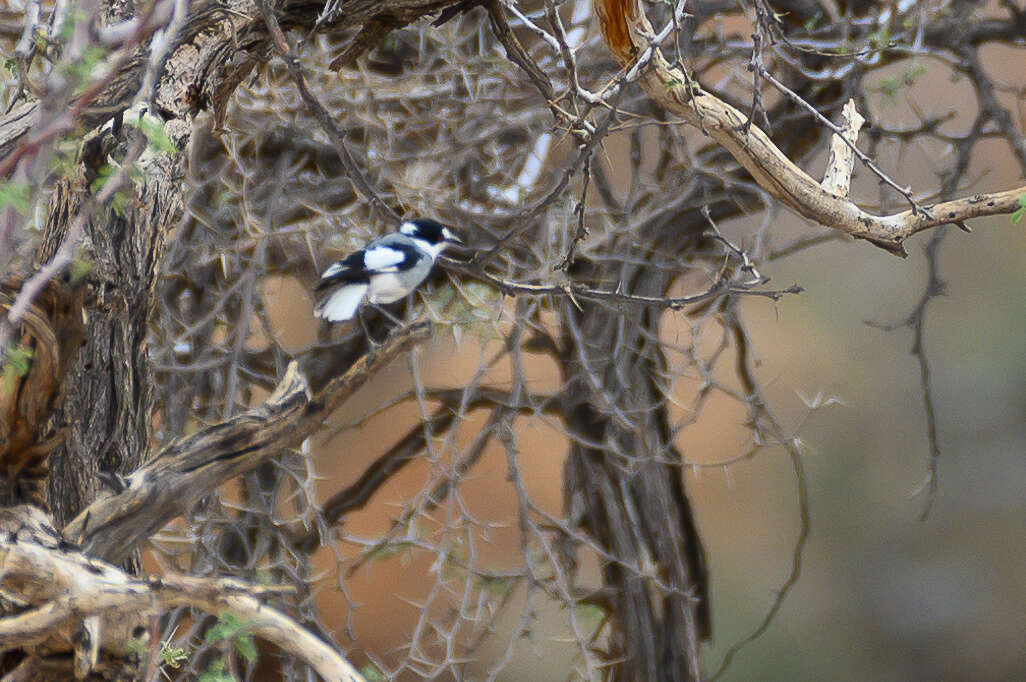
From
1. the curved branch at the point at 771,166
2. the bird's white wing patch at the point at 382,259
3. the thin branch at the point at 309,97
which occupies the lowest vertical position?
the bird's white wing patch at the point at 382,259

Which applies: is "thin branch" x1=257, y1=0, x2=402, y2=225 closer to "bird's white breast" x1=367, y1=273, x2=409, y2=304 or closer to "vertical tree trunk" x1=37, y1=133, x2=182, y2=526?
"vertical tree trunk" x1=37, y1=133, x2=182, y2=526

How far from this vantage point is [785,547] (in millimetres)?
2707

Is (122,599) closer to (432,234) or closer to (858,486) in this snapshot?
(432,234)

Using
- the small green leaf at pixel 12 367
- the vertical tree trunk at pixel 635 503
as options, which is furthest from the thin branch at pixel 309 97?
the vertical tree trunk at pixel 635 503

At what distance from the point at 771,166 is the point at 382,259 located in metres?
0.64

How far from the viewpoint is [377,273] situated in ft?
5.46

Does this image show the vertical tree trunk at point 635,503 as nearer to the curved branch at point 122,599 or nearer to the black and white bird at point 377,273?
the black and white bird at point 377,273

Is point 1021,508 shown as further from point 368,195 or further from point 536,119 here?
point 368,195

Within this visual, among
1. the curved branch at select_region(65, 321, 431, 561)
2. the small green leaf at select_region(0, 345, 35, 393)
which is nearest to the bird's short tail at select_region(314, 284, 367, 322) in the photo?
the curved branch at select_region(65, 321, 431, 561)

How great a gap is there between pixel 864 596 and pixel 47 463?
2.21 m

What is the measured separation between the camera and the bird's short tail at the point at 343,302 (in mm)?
1709

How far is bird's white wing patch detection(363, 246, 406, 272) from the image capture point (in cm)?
166

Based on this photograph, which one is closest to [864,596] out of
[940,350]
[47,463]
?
[940,350]

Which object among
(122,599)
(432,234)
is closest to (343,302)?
(432,234)
